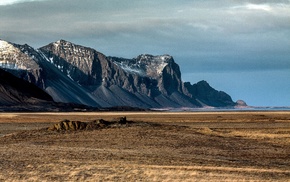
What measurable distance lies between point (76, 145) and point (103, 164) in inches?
433

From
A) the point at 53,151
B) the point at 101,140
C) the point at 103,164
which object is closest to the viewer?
the point at 103,164

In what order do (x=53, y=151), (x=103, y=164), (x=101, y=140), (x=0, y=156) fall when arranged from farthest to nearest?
1. (x=101, y=140)
2. (x=53, y=151)
3. (x=0, y=156)
4. (x=103, y=164)

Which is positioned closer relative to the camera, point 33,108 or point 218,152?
point 218,152

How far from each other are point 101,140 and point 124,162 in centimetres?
1356

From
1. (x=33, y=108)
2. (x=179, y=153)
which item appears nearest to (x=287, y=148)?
(x=179, y=153)

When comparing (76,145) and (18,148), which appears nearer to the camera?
(18,148)

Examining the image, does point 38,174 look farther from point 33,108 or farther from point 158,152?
point 33,108

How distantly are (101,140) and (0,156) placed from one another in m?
11.9

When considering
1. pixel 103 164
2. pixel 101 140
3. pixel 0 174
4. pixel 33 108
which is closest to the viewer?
pixel 0 174

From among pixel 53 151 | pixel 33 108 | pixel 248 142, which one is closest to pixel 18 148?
pixel 53 151

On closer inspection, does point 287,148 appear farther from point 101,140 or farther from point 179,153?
point 101,140

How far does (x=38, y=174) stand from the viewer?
2259 centimetres

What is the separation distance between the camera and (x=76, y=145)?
36.4 m

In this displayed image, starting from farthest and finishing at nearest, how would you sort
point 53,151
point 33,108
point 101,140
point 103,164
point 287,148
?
point 33,108 → point 101,140 → point 287,148 → point 53,151 → point 103,164
